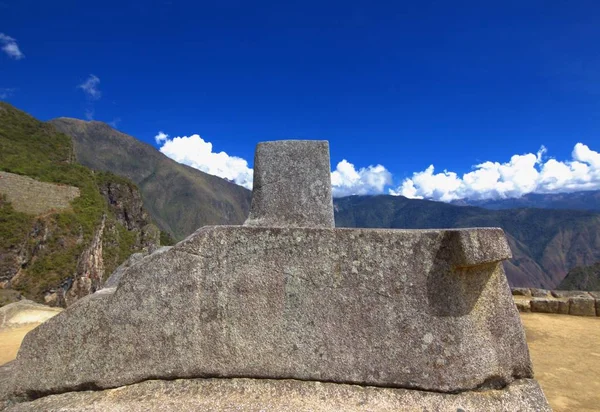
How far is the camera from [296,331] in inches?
102

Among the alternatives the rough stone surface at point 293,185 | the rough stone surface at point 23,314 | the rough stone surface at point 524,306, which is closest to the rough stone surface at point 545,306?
the rough stone surface at point 524,306

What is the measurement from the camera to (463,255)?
2.41m

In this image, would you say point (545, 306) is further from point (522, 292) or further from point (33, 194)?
point (33, 194)

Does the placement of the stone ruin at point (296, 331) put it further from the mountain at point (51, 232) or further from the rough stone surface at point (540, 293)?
the mountain at point (51, 232)

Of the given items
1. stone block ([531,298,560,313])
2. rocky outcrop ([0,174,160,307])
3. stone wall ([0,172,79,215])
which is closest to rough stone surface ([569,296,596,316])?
stone block ([531,298,560,313])

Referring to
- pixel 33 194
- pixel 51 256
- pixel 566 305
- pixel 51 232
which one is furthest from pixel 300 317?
pixel 33 194

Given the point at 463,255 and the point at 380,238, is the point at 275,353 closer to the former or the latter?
the point at 380,238

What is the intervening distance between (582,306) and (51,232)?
45.3m

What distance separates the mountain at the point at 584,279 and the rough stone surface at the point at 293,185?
57.0 m

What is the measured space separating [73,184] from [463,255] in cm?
5204

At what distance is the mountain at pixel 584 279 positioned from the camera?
47919 millimetres

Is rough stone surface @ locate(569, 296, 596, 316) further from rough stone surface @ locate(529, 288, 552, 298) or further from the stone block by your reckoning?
rough stone surface @ locate(529, 288, 552, 298)

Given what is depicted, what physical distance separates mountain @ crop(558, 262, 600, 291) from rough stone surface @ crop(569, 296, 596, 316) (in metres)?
47.8

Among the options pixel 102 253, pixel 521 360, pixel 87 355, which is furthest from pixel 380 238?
pixel 102 253
